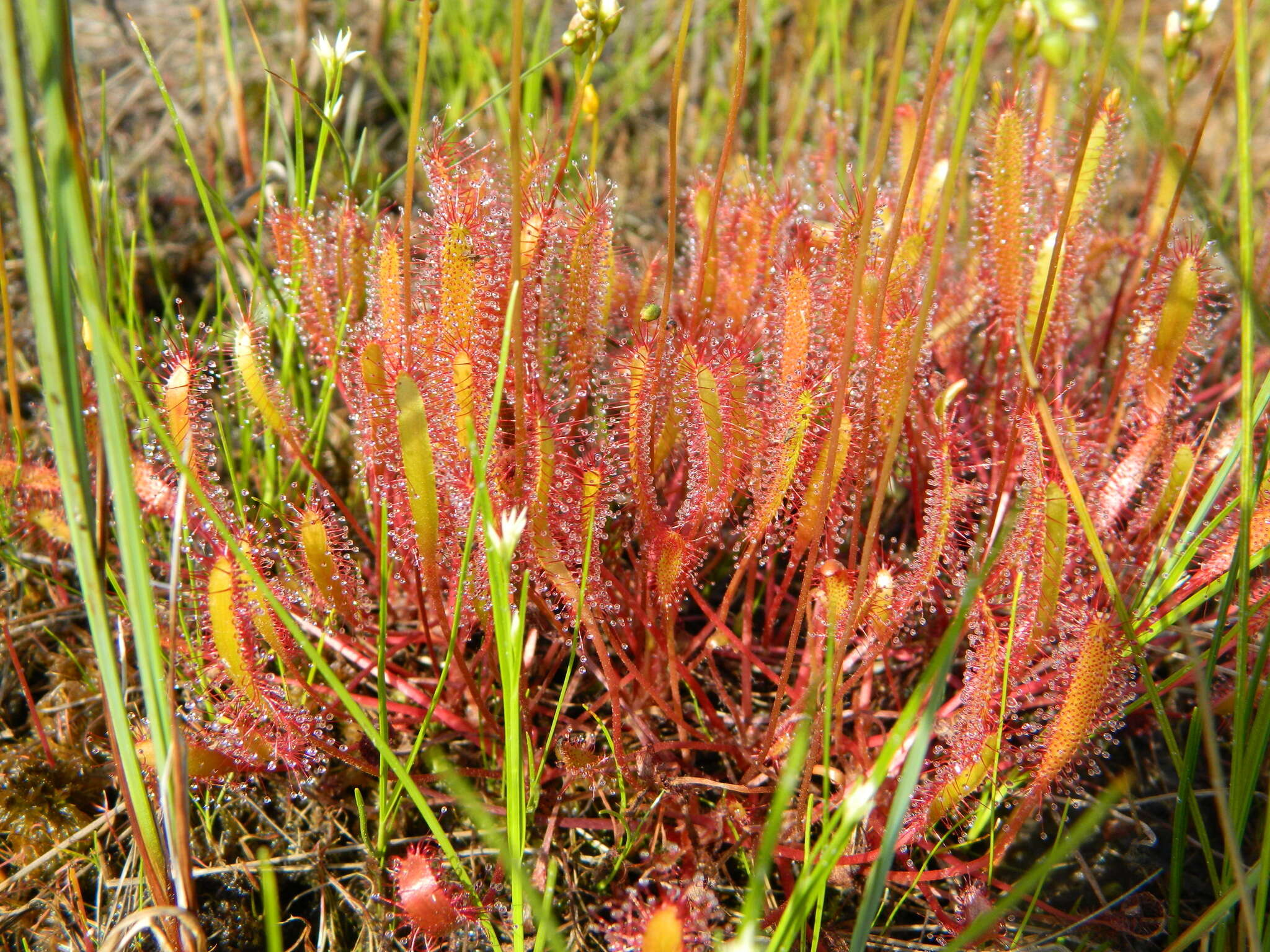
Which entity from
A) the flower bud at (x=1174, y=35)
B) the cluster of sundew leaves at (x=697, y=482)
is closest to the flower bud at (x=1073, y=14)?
the cluster of sundew leaves at (x=697, y=482)

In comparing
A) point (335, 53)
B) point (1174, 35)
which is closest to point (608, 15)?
point (335, 53)

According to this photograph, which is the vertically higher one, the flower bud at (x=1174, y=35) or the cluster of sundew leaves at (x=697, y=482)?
the flower bud at (x=1174, y=35)

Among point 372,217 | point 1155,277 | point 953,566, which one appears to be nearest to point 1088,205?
point 1155,277

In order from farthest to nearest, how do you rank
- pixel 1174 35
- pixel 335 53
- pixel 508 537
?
pixel 335 53
pixel 1174 35
pixel 508 537

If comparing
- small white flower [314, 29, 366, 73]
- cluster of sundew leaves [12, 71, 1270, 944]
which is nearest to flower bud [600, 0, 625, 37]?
cluster of sundew leaves [12, 71, 1270, 944]

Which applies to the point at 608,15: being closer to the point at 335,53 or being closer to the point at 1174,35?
the point at 335,53

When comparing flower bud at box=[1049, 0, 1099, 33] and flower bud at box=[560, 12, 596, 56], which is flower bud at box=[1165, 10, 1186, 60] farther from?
flower bud at box=[560, 12, 596, 56]

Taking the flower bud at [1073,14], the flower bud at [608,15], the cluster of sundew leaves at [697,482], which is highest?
the flower bud at [1073,14]

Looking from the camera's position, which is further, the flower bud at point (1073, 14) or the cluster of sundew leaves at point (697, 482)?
the cluster of sundew leaves at point (697, 482)

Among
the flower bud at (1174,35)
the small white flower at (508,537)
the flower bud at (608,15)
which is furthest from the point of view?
the flower bud at (1174,35)

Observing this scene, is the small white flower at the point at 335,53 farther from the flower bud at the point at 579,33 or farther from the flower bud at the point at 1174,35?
the flower bud at the point at 1174,35
